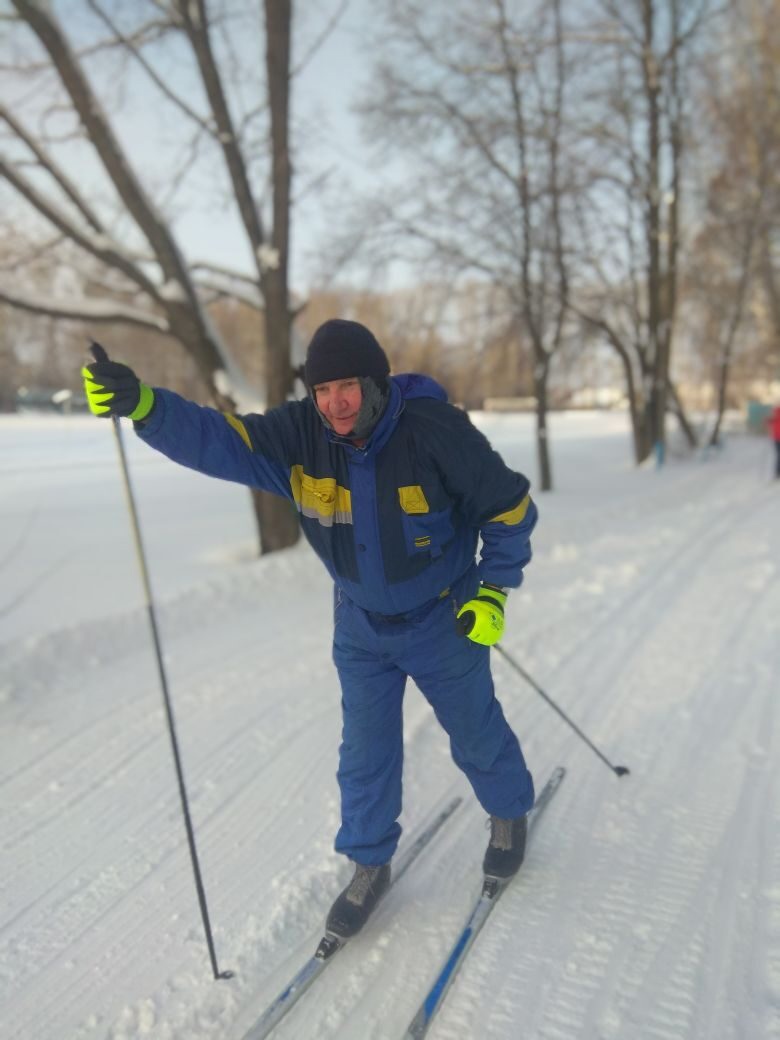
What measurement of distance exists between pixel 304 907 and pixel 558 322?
1379 cm

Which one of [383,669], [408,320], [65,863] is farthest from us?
[408,320]

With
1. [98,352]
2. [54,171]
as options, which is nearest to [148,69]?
[54,171]

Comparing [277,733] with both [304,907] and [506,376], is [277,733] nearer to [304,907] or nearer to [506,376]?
[304,907]

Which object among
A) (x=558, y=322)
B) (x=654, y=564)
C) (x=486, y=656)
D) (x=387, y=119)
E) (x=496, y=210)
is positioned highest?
(x=387, y=119)

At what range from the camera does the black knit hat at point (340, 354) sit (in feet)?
7.32

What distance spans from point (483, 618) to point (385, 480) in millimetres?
533

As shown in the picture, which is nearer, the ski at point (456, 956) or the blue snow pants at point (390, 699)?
the ski at point (456, 956)

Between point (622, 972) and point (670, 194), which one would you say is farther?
point (670, 194)

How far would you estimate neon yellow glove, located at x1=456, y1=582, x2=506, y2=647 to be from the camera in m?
2.38

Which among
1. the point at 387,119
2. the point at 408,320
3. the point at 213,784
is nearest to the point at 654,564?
the point at 213,784

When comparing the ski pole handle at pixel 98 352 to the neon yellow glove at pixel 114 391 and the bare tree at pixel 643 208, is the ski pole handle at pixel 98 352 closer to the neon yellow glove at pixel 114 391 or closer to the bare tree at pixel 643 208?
the neon yellow glove at pixel 114 391

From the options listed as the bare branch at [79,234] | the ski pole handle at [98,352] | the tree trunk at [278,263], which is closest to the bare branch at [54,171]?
the bare branch at [79,234]

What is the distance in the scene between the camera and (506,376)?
18281 mm

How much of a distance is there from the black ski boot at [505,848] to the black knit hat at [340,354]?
65.2 inches
